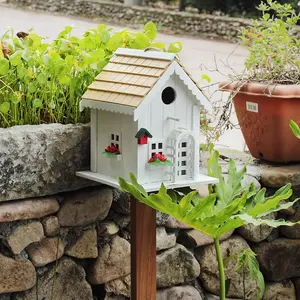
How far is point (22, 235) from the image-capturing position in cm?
227

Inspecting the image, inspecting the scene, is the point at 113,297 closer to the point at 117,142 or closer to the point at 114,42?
the point at 117,142

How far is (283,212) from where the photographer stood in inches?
114

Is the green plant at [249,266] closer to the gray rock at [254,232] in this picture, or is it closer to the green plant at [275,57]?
the gray rock at [254,232]

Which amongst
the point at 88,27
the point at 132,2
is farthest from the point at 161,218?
the point at 132,2

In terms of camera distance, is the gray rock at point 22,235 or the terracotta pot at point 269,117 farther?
the terracotta pot at point 269,117

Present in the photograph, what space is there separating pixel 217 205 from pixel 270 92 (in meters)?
0.65

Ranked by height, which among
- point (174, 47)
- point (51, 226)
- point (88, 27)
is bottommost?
point (51, 226)

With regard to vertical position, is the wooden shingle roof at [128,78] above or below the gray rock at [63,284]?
above

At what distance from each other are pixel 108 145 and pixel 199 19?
29.5 ft

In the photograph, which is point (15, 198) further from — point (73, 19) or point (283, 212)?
point (73, 19)

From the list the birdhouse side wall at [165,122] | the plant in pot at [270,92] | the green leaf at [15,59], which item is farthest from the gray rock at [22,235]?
the plant in pot at [270,92]

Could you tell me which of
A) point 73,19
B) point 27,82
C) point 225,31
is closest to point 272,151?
point 27,82

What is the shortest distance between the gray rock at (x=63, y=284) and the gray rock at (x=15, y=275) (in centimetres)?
4

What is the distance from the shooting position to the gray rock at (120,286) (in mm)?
2506
